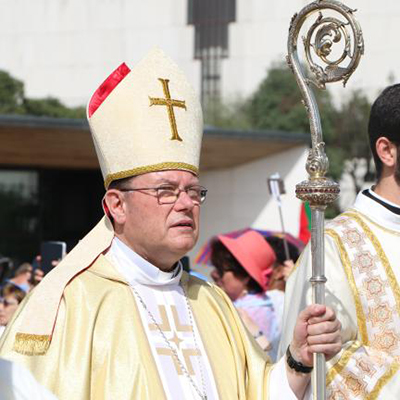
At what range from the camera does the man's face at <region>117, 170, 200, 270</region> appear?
3768 mm

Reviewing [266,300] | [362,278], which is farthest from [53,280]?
[266,300]

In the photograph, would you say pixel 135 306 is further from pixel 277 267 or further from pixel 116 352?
pixel 277 267

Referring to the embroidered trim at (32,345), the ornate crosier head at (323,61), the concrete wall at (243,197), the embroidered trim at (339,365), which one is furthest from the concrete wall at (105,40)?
the embroidered trim at (32,345)

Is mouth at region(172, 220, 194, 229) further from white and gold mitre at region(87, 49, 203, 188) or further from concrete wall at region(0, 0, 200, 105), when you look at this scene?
concrete wall at region(0, 0, 200, 105)

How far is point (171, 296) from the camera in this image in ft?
13.0

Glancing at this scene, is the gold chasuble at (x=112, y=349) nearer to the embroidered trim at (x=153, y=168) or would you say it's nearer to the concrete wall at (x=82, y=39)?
the embroidered trim at (x=153, y=168)

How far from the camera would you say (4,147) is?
1614 centimetres

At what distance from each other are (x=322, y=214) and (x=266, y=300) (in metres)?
3.48

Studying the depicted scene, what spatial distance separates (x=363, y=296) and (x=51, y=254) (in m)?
3.13

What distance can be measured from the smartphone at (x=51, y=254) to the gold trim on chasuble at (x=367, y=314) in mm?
2838

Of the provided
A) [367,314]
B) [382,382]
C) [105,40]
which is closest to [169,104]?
[367,314]

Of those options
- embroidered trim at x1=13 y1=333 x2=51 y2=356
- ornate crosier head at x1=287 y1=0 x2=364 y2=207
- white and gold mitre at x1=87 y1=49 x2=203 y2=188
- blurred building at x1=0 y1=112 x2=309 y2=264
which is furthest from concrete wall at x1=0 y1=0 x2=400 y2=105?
embroidered trim at x1=13 y1=333 x2=51 y2=356

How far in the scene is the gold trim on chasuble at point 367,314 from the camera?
3992 mm

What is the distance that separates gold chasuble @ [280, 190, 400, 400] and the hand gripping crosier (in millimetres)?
467
